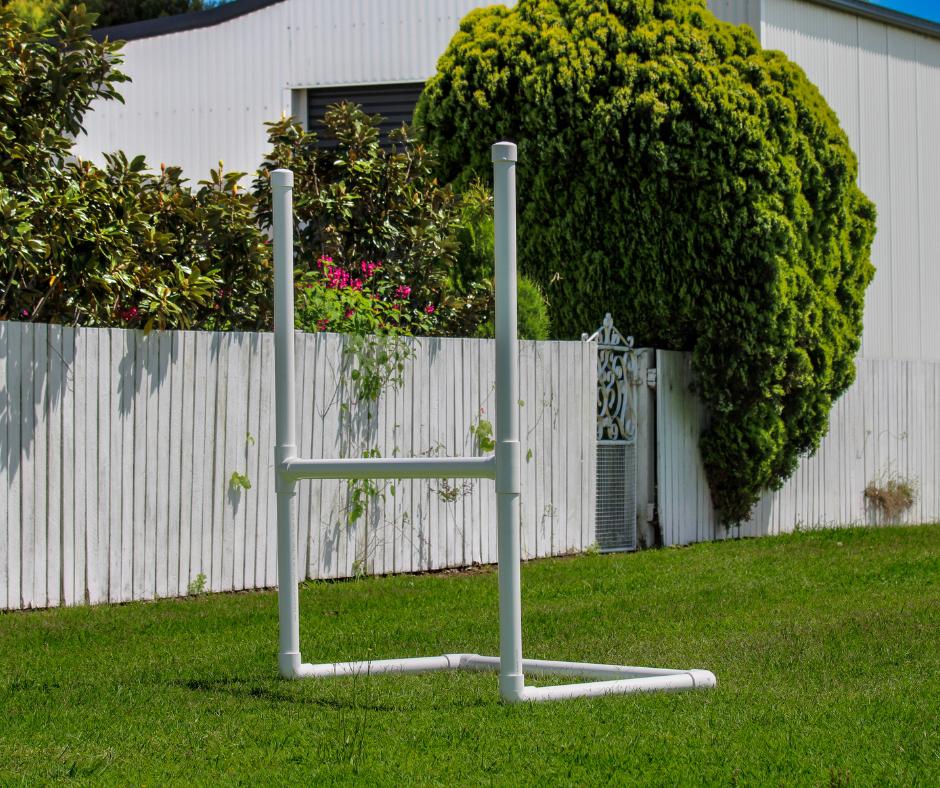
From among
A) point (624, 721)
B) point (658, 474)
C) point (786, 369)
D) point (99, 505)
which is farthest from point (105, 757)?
point (786, 369)

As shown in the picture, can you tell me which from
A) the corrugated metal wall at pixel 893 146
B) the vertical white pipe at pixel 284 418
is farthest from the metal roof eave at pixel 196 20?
the vertical white pipe at pixel 284 418

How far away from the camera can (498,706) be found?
4410 mm

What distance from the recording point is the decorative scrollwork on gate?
10.3 metres

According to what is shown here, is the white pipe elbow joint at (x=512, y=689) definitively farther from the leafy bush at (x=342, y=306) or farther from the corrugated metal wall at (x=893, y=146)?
the corrugated metal wall at (x=893, y=146)

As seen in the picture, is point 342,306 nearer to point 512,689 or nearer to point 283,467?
point 283,467

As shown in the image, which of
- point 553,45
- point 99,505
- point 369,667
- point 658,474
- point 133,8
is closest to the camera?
point 369,667

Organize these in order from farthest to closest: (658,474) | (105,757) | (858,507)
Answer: (858,507) < (658,474) < (105,757)

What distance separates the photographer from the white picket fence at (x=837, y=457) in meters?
10.7

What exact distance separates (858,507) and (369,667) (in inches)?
379

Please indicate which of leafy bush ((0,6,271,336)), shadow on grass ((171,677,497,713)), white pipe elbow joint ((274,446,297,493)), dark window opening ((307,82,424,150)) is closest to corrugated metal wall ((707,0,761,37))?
dark window opening ((307,82,424,150))

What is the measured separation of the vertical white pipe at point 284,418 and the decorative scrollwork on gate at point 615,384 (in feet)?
17.7

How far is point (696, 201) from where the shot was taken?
34.6ft

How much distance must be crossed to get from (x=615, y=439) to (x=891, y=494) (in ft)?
16.4

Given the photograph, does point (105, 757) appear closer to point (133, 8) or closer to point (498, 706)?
point (498, 706)
